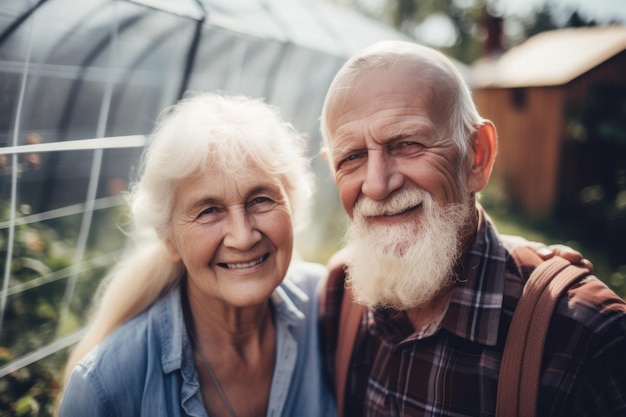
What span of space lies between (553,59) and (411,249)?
39.6 ft

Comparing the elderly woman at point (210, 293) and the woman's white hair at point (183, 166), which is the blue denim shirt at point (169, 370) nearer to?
the elderly woman at point (210, 293)

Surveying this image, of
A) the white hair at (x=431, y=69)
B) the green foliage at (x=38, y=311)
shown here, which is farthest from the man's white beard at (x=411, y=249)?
the green foliage at (x=38, y=311)

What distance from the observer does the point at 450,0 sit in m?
31.6

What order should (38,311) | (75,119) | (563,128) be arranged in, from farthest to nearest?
1. (563,128)
2. (75,119)
3. (38,311)

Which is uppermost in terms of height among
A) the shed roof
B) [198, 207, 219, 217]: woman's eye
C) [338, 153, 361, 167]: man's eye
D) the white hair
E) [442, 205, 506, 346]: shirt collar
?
the shed roof

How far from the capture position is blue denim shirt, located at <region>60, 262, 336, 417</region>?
64.2 inches

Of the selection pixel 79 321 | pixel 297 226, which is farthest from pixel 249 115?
pixel 79 321

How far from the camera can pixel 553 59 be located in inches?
459

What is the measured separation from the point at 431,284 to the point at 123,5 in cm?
217

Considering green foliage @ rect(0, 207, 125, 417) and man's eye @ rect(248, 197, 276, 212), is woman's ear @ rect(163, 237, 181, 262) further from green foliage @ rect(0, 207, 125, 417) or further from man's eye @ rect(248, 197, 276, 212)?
green foliage @ rect(0, 207, 125, 417)

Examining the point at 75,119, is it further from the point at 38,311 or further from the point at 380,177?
Result: the point at 380,177

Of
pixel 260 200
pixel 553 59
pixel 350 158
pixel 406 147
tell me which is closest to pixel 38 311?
pixel 260 200

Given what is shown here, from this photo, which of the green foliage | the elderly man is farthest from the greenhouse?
the elderly man

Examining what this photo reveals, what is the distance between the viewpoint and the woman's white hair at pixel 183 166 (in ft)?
5.68
